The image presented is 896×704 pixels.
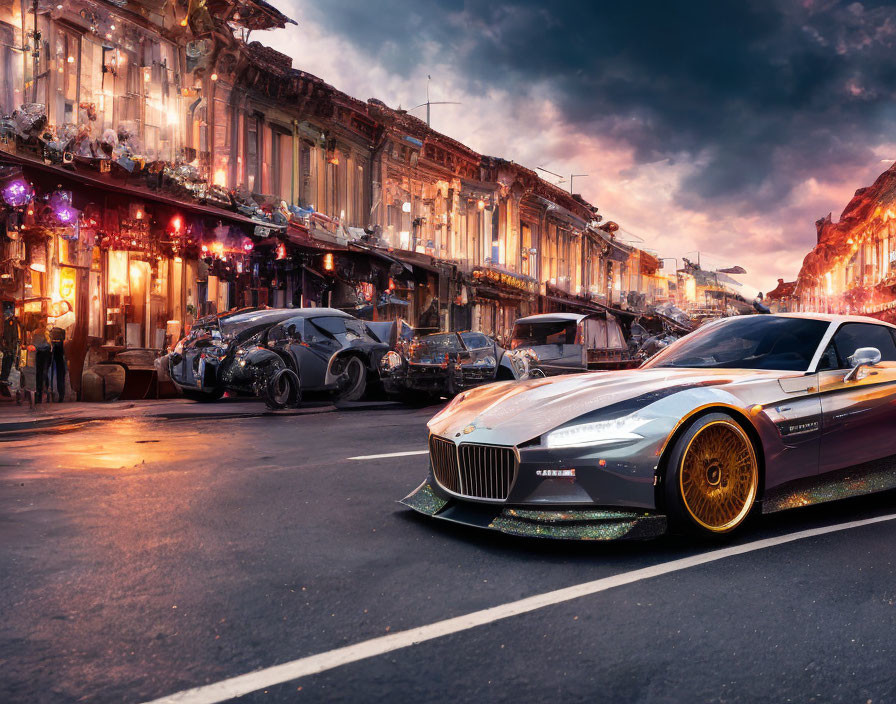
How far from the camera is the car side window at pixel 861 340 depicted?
575cm

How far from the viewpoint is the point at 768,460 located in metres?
4.91

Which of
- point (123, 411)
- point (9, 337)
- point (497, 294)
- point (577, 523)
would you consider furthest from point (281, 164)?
point (577, 523)

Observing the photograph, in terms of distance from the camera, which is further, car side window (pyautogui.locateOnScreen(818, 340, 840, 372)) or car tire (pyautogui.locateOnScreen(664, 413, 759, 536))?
car side window (pyautogui.locateOnScreen(818, 340, 840, 372))

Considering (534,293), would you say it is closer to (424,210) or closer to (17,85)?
Answer: (424,210)

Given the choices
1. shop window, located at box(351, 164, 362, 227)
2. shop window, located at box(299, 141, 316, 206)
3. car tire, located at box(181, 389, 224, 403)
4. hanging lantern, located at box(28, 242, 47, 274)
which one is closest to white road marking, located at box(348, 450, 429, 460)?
car tire, located at box(181, 389, 224, 403)

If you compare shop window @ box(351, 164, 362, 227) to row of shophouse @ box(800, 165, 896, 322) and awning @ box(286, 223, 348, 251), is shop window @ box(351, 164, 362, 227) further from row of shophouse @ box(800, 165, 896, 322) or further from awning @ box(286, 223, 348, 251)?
row of shophouse @ box(800, 165, 896, 322)

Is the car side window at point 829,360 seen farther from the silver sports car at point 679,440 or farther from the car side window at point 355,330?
the car side window at point 355,330

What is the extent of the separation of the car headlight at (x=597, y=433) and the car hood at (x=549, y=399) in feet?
0.25

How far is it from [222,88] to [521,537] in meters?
21.9

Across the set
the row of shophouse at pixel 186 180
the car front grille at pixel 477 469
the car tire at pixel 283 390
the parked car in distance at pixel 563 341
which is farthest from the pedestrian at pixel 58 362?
the car front grille at pixel 477 469

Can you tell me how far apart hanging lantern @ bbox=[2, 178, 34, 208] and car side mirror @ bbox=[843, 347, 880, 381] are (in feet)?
44.8

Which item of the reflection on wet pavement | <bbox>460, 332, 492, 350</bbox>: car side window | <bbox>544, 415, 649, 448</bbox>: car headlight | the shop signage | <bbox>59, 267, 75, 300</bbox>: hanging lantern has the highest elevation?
the shop signage

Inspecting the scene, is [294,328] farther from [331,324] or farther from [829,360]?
[829,360]

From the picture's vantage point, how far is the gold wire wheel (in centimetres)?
453
